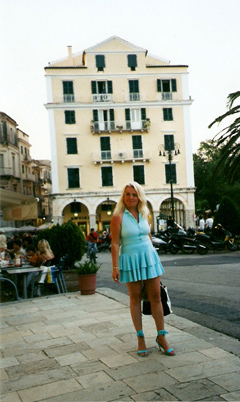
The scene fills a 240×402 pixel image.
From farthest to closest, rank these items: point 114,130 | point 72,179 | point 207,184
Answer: point 207,184, point 114,130, point 72,179

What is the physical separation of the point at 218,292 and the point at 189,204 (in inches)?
1124

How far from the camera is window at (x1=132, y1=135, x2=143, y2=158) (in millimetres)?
35781

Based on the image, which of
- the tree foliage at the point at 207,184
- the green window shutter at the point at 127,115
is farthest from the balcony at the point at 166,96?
the tree foliage at the point at 207,184

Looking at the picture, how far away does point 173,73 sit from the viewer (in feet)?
117

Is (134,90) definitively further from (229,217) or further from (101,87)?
(229,217)

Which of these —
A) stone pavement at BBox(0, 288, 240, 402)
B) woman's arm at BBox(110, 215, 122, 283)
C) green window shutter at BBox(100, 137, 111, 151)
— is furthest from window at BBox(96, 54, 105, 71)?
woman's arm at BBox(110, 215, 122, 283)

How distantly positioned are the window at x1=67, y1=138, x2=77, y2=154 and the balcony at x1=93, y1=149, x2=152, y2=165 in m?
1.74

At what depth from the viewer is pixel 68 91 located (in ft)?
114

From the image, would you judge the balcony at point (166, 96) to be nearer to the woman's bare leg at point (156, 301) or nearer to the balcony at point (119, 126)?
the balcony at point (119, 126)

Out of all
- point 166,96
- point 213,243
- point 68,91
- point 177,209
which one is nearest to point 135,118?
point 166,96

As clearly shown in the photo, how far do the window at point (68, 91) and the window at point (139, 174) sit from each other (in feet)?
26.3

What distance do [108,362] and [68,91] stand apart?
109 feet

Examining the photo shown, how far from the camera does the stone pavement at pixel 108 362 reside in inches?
119

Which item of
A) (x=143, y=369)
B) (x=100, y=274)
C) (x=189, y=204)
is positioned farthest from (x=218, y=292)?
(x=189, y=204)
